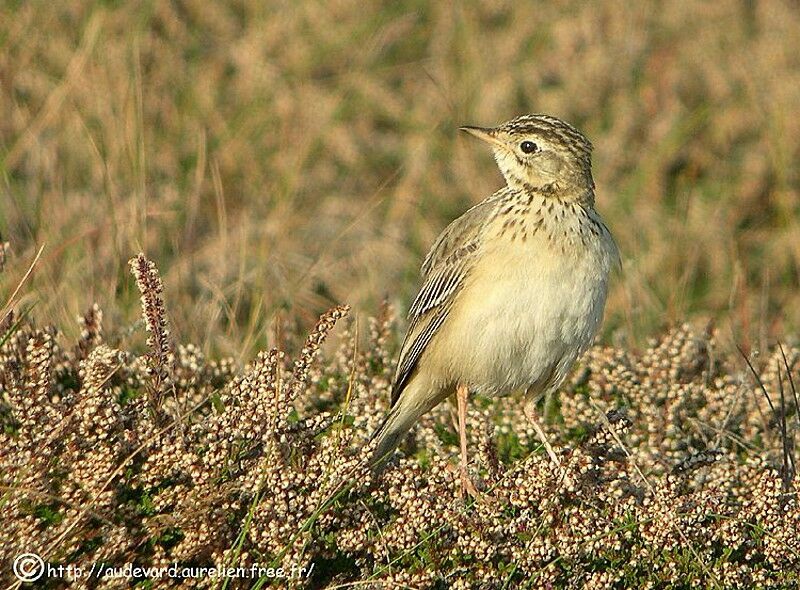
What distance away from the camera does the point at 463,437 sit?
539 centimetres

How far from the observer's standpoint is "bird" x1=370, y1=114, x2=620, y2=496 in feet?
17.8

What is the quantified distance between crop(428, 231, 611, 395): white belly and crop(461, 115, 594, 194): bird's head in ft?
1.35

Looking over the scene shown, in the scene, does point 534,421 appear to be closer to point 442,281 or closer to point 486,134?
point 442,281

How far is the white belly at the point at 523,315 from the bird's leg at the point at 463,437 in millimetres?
57

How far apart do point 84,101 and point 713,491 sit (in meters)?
5.90

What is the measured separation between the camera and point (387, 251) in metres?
9.28

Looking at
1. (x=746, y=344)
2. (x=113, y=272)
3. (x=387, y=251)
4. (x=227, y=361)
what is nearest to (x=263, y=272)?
(x=113, y=272)

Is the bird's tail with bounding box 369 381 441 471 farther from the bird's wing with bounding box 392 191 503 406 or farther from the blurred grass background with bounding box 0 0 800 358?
the blurred grass background with bounding box 0 0 800 358

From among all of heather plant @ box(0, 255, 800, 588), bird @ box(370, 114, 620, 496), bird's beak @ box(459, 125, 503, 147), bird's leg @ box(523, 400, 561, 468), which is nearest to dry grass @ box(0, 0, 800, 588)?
heather plant @ box(0, 255, 800, 588)

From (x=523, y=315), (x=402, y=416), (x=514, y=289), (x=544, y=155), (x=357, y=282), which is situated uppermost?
(x=544, y=155)

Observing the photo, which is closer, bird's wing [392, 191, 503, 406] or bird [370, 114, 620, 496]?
bird [370, 114, 620, 496]

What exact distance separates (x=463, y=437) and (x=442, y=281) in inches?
31.5

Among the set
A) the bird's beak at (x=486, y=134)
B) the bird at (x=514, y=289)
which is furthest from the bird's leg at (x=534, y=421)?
the bird's beak at (x=486, y=134)

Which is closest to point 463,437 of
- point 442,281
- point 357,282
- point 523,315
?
point 523,315
